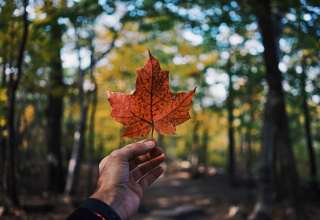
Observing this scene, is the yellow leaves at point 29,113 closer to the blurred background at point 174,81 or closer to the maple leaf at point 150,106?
the blurred background at point 174,81

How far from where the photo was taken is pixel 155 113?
1.71 meters

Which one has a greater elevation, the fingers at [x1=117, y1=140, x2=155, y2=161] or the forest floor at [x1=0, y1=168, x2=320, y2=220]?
the fingers at [x1=117, y1=140, x2=155, y2=161]

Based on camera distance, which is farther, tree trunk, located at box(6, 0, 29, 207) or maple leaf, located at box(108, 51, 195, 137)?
tree trunk, located at box(6, 0, 29, 207)

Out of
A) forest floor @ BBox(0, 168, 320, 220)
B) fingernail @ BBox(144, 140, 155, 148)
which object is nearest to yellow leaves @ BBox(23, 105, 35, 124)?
forest floor @ BBox(0, 168, 320, 220)

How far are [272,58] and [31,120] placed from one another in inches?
724

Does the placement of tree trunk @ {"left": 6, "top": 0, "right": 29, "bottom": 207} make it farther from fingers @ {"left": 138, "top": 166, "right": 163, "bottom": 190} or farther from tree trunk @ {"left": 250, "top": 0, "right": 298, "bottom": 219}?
fingers @ {"left": 138, "top": 166, "right": 163, "bottom": 190}

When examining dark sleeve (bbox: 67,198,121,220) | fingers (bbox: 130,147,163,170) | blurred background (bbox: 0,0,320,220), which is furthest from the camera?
blurred background (bbox: 0,0,320,220)

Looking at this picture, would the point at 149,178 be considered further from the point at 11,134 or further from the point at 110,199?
the point at 11,134

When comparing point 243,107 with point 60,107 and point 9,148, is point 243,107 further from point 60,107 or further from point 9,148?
point 9,148

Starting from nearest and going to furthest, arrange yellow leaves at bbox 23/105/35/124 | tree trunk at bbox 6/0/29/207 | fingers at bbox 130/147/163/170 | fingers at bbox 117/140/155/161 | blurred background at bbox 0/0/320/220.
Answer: fingers at bbox 117/140/155/161 → fingers at bbox 130/147/163/170 → blurred background at bbox 0/0/320/220 → tree trunk at bbox 6/0/29/207 → yellow leaves at bbox 23/105/35/124

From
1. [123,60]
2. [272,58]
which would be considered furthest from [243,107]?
[272,58]

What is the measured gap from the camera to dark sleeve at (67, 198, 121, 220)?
127 centimetres

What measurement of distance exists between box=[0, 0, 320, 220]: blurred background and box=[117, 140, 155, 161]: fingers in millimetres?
2497

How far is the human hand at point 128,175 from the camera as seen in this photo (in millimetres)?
1408
